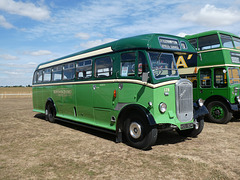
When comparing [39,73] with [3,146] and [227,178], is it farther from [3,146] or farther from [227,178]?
[227,178]

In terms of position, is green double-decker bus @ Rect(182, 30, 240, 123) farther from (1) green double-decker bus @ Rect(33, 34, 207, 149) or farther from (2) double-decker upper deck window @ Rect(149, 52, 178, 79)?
(2) double-decker upper deck window @ Rect(149, 52, 178, 79)

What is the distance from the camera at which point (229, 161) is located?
17.4 feet

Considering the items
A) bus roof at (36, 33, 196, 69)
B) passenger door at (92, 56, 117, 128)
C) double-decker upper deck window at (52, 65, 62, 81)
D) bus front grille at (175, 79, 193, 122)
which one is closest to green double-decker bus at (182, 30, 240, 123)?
bus roof at (36, 33, 196, 69)

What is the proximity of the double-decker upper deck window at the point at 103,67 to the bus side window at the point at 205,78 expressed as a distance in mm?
6294

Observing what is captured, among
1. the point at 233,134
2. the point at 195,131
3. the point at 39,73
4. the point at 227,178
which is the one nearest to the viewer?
the point at 227,178

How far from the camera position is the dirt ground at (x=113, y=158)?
459 centimetres

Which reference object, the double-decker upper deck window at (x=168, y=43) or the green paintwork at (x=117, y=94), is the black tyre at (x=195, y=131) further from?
the double-decker upper deck window at (x=168, y=43)

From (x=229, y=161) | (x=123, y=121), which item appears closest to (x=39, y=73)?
(x=123, y=121)

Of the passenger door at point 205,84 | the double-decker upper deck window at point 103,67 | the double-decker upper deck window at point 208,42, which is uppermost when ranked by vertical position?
the double-decker upper deck window at point 208,42

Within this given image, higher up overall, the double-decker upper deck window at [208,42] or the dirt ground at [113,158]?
the double-decker upper deck window at [208,42]

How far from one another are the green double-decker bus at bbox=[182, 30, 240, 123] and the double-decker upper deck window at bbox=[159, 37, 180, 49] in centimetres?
500

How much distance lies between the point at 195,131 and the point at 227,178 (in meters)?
3.16

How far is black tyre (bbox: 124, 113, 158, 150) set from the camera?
587 centimetres

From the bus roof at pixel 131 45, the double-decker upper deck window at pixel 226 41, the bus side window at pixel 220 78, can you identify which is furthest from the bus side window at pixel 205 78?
the bus roof at pixel 131 45
